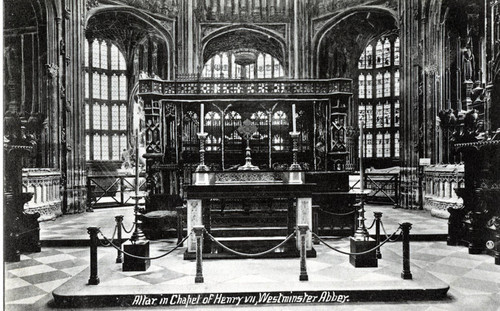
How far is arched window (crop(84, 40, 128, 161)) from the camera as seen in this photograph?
18.7 metres

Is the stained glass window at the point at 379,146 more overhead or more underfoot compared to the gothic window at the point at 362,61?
more underfoot

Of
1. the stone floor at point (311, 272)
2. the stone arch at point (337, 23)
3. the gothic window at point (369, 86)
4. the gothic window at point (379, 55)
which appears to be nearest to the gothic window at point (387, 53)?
the gothic window at point (379, 55)

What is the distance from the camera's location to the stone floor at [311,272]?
4.44m

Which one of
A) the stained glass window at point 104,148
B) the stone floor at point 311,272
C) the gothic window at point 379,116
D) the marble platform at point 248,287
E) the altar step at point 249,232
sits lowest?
the stone floor at point 311,272

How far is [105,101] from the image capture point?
63.2 feet

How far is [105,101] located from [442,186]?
15183mm

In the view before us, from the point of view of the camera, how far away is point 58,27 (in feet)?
37.1

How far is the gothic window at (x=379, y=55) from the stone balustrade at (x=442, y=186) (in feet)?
31.5

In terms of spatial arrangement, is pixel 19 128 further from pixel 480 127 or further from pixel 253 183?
pixel 480 127

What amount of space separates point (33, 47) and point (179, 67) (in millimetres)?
6450

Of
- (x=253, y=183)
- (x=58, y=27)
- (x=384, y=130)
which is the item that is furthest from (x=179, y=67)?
(x=253, y=183)

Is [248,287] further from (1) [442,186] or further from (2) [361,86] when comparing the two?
(2) [361,86]

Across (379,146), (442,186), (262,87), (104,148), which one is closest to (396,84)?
(379,146)

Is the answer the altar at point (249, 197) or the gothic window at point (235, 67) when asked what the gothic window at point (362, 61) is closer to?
the gothic window at point (235, 67)
